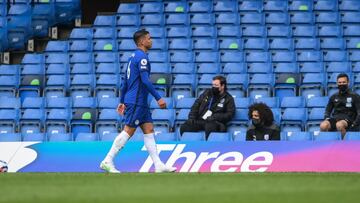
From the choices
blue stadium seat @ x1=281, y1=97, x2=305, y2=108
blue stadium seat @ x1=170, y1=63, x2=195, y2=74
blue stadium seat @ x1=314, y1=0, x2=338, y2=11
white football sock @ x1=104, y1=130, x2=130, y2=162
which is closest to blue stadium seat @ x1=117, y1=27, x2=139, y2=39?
blue stadium seat @ x1=170, y1=63, x2=195, y2=74

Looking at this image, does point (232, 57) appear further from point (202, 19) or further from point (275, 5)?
point (275, 5)

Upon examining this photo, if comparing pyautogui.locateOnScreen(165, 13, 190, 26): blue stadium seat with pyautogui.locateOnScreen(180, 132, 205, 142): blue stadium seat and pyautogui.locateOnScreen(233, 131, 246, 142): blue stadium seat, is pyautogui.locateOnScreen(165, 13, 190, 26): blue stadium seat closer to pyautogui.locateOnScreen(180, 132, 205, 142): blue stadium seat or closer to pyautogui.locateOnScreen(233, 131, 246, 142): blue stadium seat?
pyautogui.locateOnScreen(180, 132, 205, 142): blue stadium seat

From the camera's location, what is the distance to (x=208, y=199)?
678 cm

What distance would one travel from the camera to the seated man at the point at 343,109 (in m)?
15.1

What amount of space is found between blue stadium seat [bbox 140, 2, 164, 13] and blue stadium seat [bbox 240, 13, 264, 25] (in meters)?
2.08

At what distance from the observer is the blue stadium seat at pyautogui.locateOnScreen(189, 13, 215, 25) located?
20938 millimetres

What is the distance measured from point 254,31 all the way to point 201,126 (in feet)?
16.4

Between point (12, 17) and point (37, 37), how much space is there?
0.84 metres

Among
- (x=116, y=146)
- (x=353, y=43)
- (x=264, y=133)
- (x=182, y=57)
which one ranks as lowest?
(x=264, y=133)

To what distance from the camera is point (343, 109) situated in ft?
50.3

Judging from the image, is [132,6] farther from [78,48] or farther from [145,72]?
[145,72]

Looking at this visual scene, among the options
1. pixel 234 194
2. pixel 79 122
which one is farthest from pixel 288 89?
pixel 234 194

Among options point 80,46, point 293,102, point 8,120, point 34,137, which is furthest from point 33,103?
point 293,102

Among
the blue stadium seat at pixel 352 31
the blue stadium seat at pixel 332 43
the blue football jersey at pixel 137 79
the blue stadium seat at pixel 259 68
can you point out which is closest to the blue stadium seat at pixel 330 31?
the blue stadium seat at pixel 352 31
